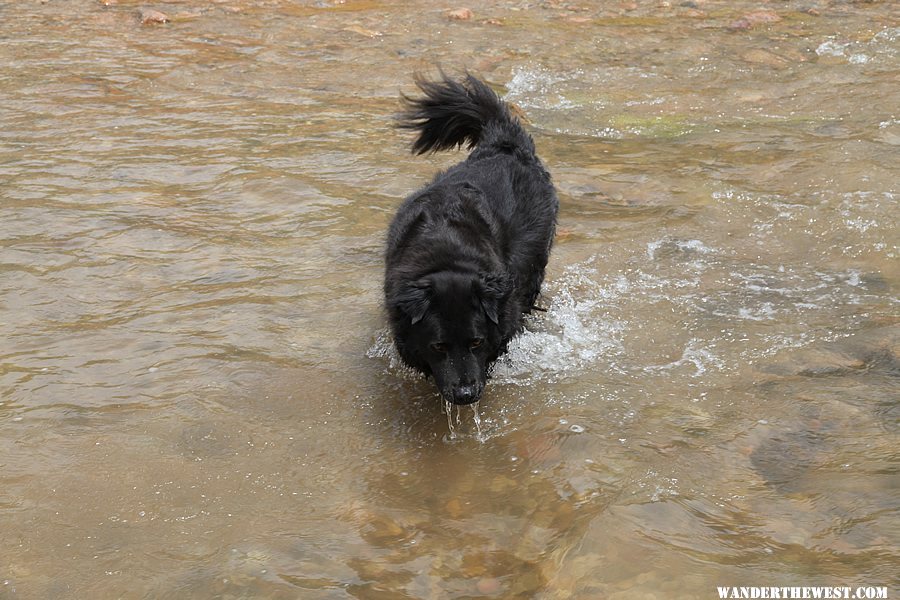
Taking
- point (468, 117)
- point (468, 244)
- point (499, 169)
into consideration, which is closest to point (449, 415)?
point (468, 244)

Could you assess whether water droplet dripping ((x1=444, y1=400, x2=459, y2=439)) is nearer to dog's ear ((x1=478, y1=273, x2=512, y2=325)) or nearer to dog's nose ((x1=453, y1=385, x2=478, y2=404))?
dog's nose ((x1=453, y1=385, x2=478, y2=404))

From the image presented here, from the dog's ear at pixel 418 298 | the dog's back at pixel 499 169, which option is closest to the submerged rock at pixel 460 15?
the dog's back at pixel 499 169

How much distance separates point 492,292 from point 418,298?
35 cm

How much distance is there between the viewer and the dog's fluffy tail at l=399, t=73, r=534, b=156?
19.5 ft

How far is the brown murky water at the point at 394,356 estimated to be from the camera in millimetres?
3520

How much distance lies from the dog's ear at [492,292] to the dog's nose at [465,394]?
357mm

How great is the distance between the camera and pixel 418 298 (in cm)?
430

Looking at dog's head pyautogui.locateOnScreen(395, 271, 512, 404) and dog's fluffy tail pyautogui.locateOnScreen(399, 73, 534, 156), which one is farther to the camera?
dog's fluffy tail pyautogui.locateOnScreen(399, 73, 534, 156)

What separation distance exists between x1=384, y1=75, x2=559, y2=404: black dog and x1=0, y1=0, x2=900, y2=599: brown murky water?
364mm

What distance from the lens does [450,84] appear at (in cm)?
610

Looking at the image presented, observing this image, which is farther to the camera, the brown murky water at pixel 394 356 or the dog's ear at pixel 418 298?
the dog's ear at pixel 418 298

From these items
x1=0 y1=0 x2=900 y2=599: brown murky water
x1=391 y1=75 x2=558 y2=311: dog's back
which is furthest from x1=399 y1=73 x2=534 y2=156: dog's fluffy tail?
x1=0 y1=0 x2=900 y2=599: brown murky water

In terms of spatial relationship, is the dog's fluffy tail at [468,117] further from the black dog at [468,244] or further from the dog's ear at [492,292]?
the dog's ear at [492,292]

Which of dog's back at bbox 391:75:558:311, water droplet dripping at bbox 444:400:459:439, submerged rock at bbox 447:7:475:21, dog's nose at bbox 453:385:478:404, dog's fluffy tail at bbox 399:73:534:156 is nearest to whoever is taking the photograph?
dog's nose at bbox 453:385:478:404
